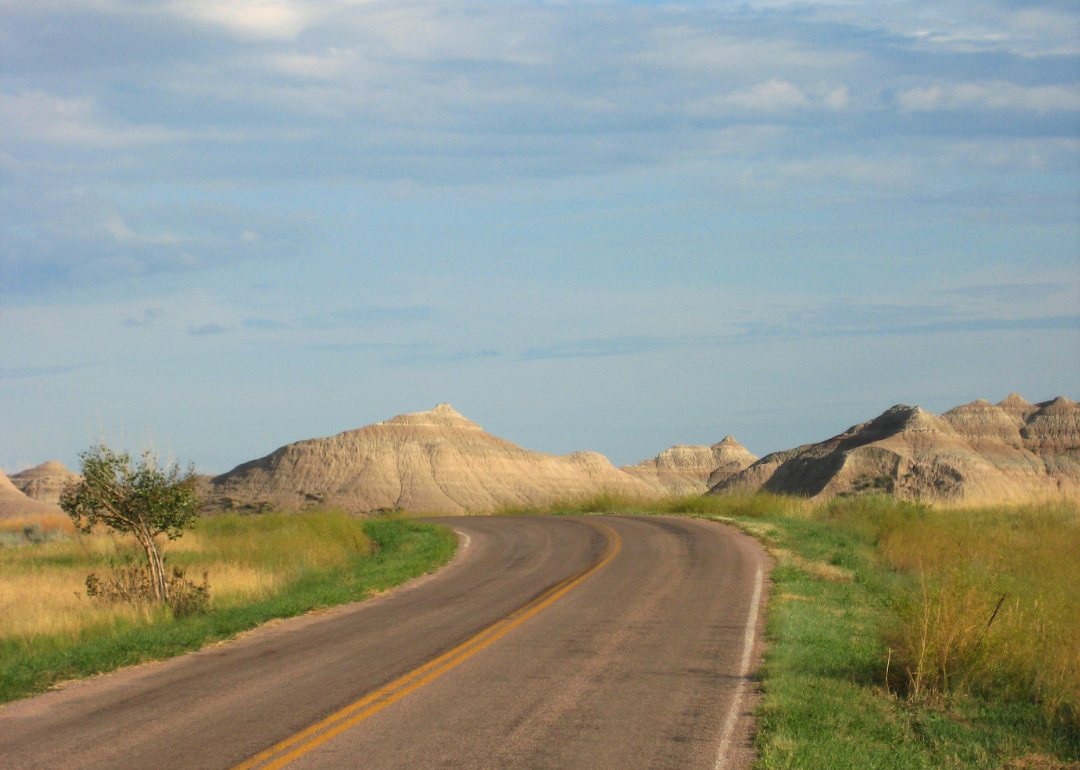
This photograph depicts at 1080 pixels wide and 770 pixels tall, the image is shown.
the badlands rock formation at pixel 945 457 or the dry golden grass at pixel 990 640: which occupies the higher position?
the badlands rock formation at pixel 945 457

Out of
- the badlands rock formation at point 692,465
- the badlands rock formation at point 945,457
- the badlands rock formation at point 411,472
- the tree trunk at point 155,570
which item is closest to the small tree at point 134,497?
the tree trunk at point 155,570

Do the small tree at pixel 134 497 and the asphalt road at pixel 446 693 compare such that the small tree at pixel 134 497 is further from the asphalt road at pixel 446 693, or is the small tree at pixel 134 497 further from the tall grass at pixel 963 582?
the tall grass at pixel 963 582

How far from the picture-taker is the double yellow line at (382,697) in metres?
7.50

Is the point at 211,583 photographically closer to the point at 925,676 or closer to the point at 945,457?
the point at 925,676

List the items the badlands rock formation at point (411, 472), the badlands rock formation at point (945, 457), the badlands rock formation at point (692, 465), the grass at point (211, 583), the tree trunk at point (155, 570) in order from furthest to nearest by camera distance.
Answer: the badlands rock formation at point (692, 465), the badlands rock formation at point (411, 472), the badlands rock formation at point (945, 457), the tree trunk at point (155, 570), the grass at point (211, 583)

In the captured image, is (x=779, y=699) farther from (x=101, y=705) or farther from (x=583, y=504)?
(x=583, y=504)

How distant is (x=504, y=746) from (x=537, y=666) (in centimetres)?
307

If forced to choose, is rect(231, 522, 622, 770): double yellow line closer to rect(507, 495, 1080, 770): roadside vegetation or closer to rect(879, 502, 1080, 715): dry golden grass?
rect(507, 495, 1080, 770): roadside vegetation

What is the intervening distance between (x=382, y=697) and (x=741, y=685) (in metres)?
3.59

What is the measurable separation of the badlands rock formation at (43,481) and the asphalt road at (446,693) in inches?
3707

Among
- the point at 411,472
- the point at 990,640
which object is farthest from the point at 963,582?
the point at 411,472

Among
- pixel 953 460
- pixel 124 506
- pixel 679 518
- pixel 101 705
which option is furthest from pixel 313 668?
pixel 953 460

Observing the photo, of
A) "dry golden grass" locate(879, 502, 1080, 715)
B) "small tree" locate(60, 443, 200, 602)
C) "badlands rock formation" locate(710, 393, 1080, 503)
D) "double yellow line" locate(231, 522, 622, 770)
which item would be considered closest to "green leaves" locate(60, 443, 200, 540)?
"small tree" locate(60, 443, 200, 602)

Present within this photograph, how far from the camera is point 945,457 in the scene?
6506 cm
